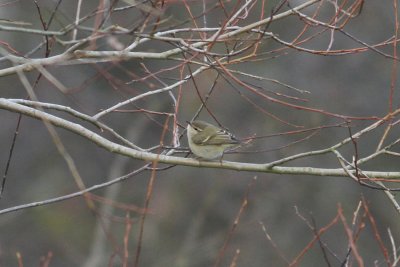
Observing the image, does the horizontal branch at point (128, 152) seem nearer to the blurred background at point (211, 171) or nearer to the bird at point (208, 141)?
the bird at point (208, 141)

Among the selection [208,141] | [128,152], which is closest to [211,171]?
[208,141]

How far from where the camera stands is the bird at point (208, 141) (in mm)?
6844

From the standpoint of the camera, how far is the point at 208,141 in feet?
22.8

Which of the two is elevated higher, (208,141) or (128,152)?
(208,141)

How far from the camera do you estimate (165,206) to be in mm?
20312

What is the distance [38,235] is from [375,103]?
8.49 meters

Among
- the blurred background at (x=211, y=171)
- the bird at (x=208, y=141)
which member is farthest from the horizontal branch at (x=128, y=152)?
the blurred background at (x=211, y=171)

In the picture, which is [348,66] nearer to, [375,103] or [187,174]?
[375,103]

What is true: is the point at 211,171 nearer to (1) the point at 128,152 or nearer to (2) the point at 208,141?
(2) the point at 208,141

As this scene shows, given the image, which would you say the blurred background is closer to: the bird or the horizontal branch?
the bird

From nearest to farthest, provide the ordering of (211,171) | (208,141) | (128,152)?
(128,152) < (208,141) < (211,171)

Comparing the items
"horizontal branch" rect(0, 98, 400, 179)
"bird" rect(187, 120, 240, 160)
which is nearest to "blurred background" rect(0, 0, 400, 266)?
"bird" rect(187, 120, 240, 160)

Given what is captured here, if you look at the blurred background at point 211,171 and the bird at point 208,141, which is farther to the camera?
the blurred background at point 211,171

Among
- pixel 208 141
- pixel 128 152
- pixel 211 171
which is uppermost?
pixel 211 171
